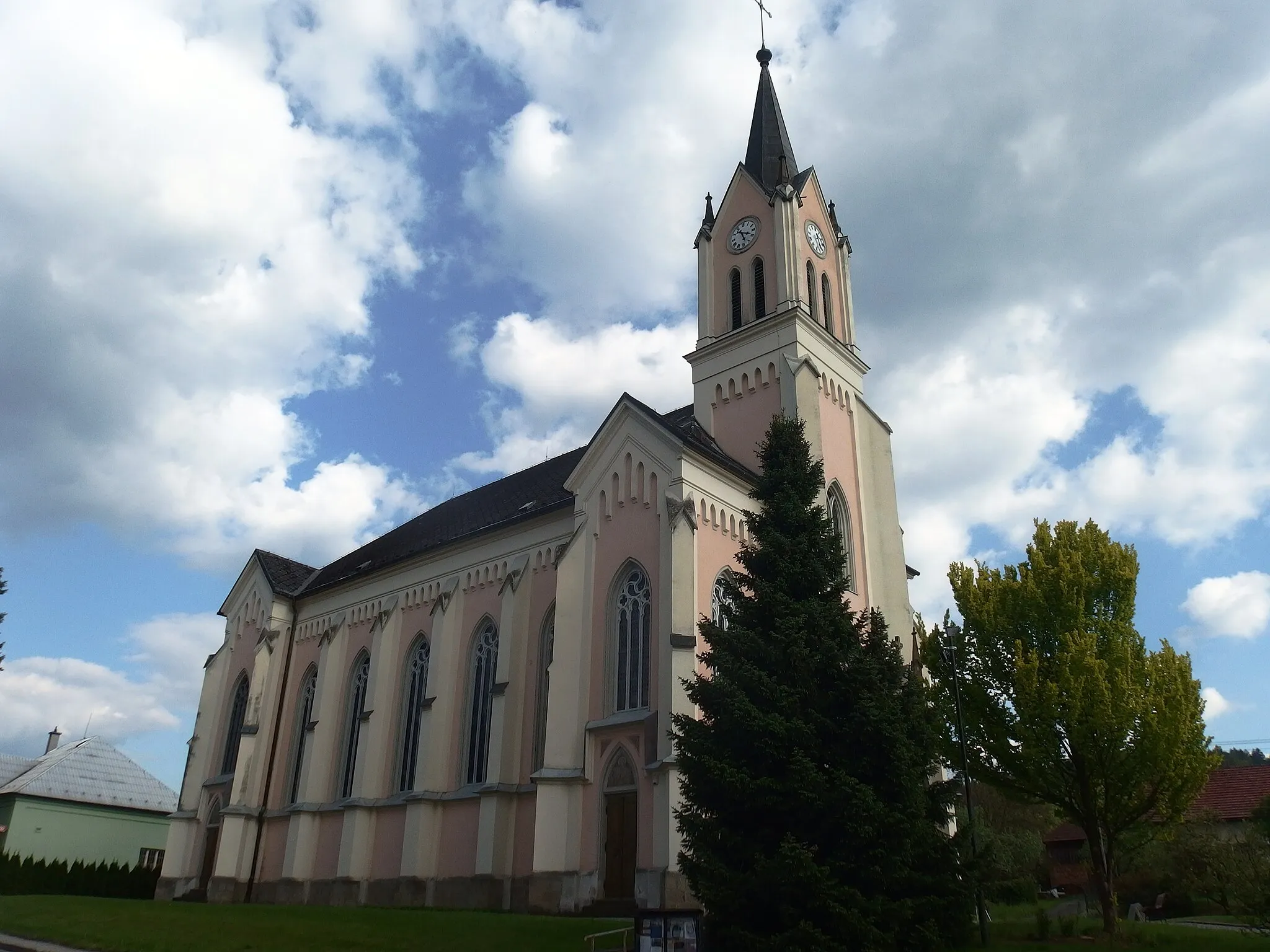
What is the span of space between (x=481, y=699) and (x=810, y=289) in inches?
679

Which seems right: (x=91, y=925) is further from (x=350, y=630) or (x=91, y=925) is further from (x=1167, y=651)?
(x=1167, y=651)

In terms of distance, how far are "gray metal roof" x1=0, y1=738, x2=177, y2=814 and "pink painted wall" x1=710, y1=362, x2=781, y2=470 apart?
37290 millimetres

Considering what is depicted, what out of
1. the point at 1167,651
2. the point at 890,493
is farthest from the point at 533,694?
the point at 1167,651

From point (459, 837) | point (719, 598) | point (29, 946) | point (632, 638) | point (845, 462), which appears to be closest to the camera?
point (29, 946)

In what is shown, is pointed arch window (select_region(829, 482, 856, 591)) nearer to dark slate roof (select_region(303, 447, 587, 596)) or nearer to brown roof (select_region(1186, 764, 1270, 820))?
dark slate roof (select_region(303, 447, 587, 596))

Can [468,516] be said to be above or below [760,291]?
below

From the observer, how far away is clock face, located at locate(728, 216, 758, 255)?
106 feet

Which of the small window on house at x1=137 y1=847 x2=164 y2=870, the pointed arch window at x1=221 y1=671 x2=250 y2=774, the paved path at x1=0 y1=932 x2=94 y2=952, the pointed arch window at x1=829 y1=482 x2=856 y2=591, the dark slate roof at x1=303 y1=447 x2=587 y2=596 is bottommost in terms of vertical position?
the paved path at x1=0 y1=932 x2=94 y2=952

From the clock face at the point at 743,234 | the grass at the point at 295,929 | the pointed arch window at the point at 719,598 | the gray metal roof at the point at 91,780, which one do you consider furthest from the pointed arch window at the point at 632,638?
the gray metal roof at the point at 91,780

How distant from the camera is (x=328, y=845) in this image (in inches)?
1233

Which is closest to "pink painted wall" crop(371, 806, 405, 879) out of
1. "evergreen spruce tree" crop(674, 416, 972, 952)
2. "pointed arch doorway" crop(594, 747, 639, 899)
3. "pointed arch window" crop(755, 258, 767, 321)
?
"pointed arch doorway" crop(594, 747, 639, 899)

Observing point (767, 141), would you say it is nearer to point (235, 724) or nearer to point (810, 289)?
point (810, 289)

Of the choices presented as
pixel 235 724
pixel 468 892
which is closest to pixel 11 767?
pixel 235 724

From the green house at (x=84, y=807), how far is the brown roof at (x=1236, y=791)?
46.4 metres
